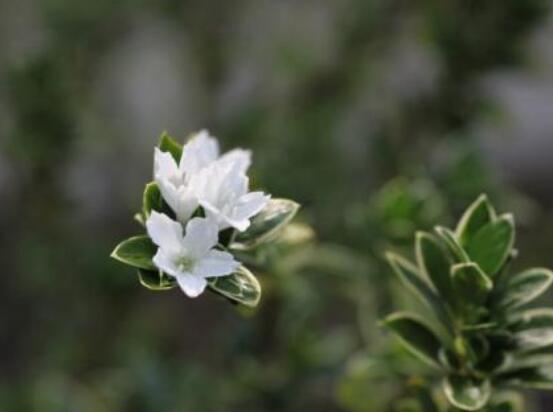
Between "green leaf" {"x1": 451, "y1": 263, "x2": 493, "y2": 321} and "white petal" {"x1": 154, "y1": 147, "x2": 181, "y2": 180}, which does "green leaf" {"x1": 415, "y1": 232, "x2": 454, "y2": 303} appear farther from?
"white petal" {"x1": 154, "y1": 147, "x2": 181, "y2": 180}

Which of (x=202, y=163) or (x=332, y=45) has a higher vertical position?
(x=332, y=45)

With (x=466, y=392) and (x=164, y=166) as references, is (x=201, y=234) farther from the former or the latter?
(x=466, y=392)

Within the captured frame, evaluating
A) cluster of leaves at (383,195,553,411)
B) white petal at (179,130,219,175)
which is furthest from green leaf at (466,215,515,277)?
white petal at (179,130,219,175)

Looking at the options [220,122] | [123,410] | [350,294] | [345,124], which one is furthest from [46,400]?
[345,124]

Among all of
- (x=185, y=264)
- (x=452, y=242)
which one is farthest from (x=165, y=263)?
A: (x=452, y=242)

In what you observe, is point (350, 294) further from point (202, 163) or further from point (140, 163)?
point (140, 163)

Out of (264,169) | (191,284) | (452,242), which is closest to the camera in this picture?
(191,284)

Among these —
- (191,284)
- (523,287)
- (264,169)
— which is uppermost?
(264,169)
